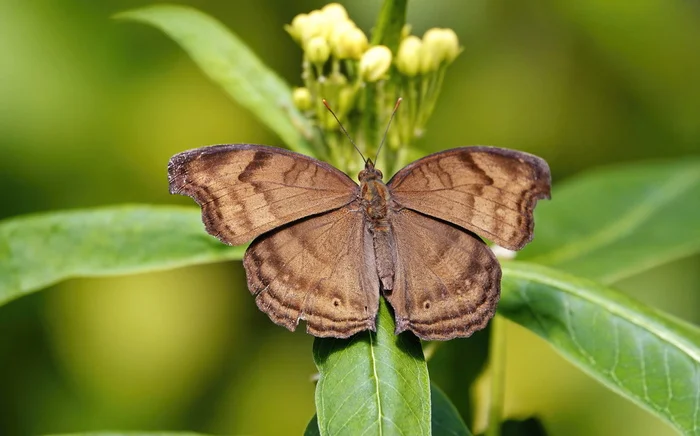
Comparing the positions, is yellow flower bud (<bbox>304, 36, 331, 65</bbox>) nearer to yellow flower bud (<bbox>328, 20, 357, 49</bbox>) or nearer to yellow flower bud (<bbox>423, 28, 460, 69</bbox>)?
yellow flower bud (<bbox>328, 20, 357, 49</bbox>)

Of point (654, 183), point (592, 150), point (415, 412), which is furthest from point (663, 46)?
point (415, 412)

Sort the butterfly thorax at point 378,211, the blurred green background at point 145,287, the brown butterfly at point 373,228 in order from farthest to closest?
the blurred green background at point 145,287
the butterfly thorax at point 378,211
the brown butterfly at point 373,228

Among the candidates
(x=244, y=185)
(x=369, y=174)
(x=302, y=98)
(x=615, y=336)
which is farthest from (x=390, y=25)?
(x=615, y=336)

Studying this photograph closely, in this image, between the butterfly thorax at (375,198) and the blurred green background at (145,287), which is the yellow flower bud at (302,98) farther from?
the blurred green background at (145,287)

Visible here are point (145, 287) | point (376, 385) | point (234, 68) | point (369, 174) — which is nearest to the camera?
point (376, 385)

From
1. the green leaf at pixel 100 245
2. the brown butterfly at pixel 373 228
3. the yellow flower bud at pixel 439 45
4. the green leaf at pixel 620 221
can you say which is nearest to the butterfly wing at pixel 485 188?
the brown butterfly at pixel 373 228

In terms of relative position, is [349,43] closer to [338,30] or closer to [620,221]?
[338,30]

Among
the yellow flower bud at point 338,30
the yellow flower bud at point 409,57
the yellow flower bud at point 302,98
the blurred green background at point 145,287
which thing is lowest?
the blurred green background at point 145,287
